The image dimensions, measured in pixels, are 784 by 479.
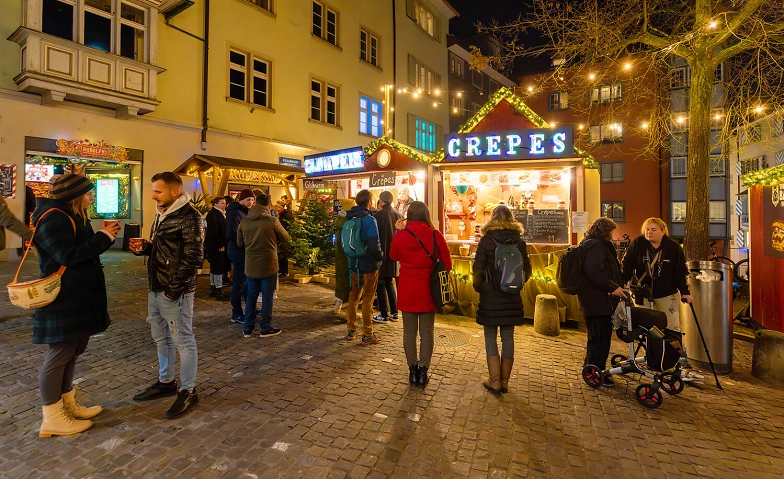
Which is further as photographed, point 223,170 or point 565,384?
point 223,170

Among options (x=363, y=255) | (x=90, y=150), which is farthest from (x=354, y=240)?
(x=90, y=150)

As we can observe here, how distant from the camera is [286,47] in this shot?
57.5 ft

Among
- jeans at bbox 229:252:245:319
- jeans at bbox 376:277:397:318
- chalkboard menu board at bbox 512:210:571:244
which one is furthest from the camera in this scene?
chalkboard menu board at bbox 512:210:571:244

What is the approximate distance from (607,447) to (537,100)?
30.4 m

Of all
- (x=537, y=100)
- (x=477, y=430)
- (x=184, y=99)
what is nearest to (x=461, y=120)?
(x=537, y=100)

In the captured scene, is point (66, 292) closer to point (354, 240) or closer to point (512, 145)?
point (354, 240)

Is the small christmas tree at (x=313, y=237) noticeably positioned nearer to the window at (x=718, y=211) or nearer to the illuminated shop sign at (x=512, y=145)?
the illuminated shop sign at (x=512, y=145)

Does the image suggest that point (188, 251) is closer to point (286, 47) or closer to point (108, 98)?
point (108, 98)

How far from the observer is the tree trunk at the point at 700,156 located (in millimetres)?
6145

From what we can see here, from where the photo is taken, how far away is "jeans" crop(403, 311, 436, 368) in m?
4.15

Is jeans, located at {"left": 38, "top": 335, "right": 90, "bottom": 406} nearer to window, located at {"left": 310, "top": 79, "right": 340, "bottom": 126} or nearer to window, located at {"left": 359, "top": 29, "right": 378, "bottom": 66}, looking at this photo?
window, located at {"left": 310, "top": 79, "right": 340, "bottom": 126}

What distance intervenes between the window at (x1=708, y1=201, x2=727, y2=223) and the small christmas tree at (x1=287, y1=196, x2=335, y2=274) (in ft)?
84.3

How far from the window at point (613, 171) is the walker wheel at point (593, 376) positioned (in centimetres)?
2535

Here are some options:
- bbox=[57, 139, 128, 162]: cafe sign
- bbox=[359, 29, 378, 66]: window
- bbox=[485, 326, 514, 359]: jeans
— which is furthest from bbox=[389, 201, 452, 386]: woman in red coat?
bbox=[359, 29, 378, 66]: window
